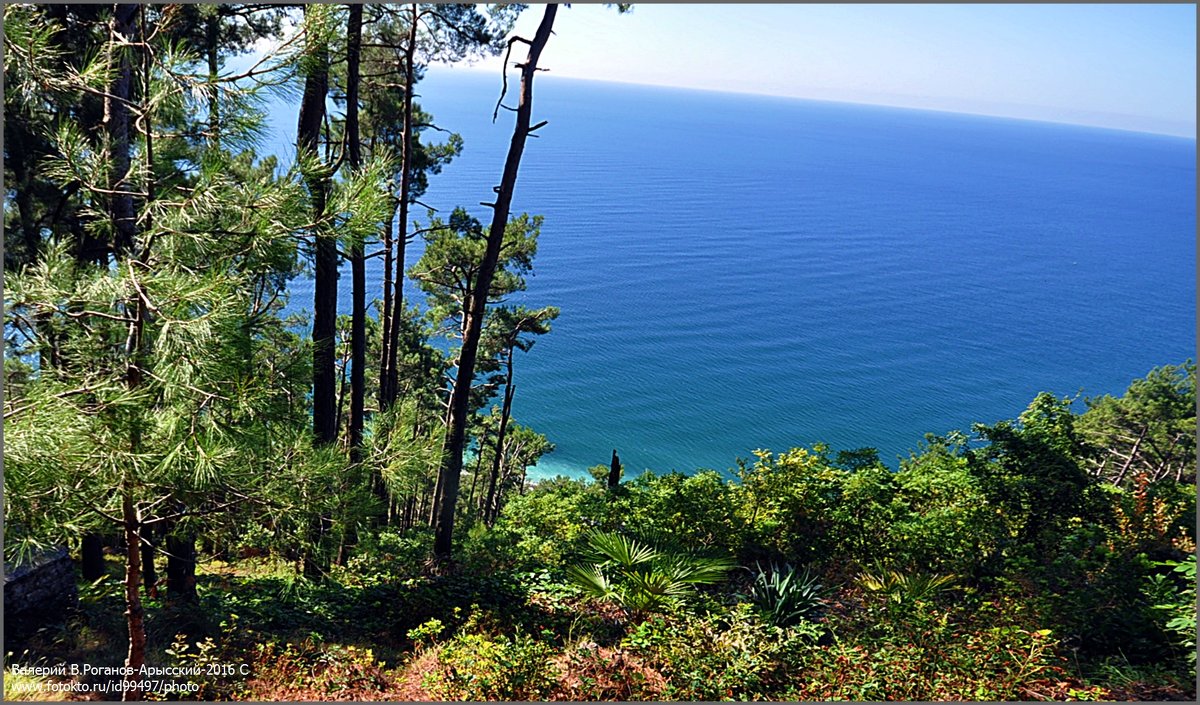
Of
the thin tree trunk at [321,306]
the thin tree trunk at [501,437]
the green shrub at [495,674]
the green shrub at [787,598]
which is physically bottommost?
the thin tree trunk at [501,437]

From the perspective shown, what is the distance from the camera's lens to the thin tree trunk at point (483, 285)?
6.47 meters

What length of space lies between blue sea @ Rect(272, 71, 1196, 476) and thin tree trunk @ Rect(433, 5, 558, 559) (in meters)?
7.27

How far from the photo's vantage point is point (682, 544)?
6.04 meters

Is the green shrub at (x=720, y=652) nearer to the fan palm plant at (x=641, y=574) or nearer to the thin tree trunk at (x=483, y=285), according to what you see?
the fan palm plant at (x=641, y=574)

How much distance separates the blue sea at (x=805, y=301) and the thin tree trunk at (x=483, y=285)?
7.27 m

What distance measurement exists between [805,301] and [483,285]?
148ft

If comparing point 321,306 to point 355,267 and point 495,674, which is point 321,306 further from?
point 495,674

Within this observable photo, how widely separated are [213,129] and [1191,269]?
274 feet

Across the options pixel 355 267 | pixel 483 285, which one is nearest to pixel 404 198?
pixel 355 267

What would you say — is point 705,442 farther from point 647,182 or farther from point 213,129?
point 647,182

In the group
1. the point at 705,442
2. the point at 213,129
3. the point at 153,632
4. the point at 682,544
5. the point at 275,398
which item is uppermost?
the point at 213,129

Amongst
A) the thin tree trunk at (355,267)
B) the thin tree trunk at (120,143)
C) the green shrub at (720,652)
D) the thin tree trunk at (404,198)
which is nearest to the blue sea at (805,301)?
the thin tree trunk at (404,198)

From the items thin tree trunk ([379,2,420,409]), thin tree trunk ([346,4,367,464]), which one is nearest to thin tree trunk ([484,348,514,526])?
thin tree trunk ([379,2,420,409])

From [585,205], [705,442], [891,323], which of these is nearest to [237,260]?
[705,442]
